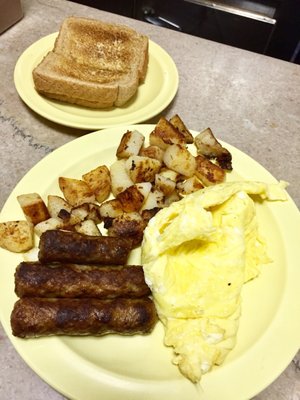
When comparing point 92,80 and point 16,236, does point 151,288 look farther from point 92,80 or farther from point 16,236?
point 92,80

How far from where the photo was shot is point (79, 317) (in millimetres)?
1296

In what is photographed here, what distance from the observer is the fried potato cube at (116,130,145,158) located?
6.03 ft

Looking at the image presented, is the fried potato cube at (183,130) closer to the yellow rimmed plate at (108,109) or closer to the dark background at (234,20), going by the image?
the yellow rimmed plate at (108,109)

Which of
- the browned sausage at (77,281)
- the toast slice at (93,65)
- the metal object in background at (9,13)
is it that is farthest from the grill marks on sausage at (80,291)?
the metal object in background at (9,13)

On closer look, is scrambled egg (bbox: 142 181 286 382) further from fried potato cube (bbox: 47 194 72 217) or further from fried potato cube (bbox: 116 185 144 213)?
fried potato cube (bbox: 47 194 72 217)

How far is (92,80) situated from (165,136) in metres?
0.59

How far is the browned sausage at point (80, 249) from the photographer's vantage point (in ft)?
4.67

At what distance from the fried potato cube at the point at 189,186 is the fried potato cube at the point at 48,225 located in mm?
552

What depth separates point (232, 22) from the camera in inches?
141

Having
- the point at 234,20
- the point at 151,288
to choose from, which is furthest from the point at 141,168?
the point at 234,20

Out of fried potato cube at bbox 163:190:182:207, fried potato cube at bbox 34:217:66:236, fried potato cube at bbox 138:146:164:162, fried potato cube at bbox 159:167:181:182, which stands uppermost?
fried potato cube at bbox 138:146:164:162

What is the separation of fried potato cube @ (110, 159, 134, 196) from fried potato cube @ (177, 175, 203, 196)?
0.23 meters

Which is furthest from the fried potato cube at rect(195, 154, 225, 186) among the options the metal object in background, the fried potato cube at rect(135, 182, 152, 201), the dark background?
the dark background

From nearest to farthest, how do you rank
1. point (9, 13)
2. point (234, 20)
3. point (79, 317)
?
point (79, 317) < point (9, 13) < point (234, 20)
